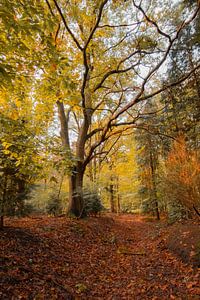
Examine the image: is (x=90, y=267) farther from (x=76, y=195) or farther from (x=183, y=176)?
(x=183, y=176)

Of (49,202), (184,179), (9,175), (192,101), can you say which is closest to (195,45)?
(192,101)

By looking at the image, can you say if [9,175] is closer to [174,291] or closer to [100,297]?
[100,297]

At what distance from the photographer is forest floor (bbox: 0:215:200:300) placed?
345 centimetres

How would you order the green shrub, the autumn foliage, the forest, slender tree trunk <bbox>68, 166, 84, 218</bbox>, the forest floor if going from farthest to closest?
the green shrub
slender tree trunk <bbox>68, 166, 84, 218</bbox>
the autumn foliage
the forest floor
the forest

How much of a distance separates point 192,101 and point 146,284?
9.21 m

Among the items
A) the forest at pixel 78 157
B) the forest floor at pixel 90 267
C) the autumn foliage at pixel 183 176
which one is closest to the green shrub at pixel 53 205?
the forest at pixel 78 157

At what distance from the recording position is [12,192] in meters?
5.44

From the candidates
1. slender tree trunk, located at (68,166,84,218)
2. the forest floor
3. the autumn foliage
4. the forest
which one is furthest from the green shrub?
the autumn foliage

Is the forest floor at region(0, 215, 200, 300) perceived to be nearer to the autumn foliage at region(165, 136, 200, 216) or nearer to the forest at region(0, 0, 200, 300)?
the forest at region(0, 0, 200, 300)

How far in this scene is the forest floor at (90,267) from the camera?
3447mm

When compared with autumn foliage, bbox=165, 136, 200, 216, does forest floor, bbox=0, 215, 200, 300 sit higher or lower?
lower

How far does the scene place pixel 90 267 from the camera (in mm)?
4910

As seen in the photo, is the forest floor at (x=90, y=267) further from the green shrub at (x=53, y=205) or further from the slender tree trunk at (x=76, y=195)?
the green shrub at (x=53, y=205)

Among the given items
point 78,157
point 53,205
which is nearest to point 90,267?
point 78,157
